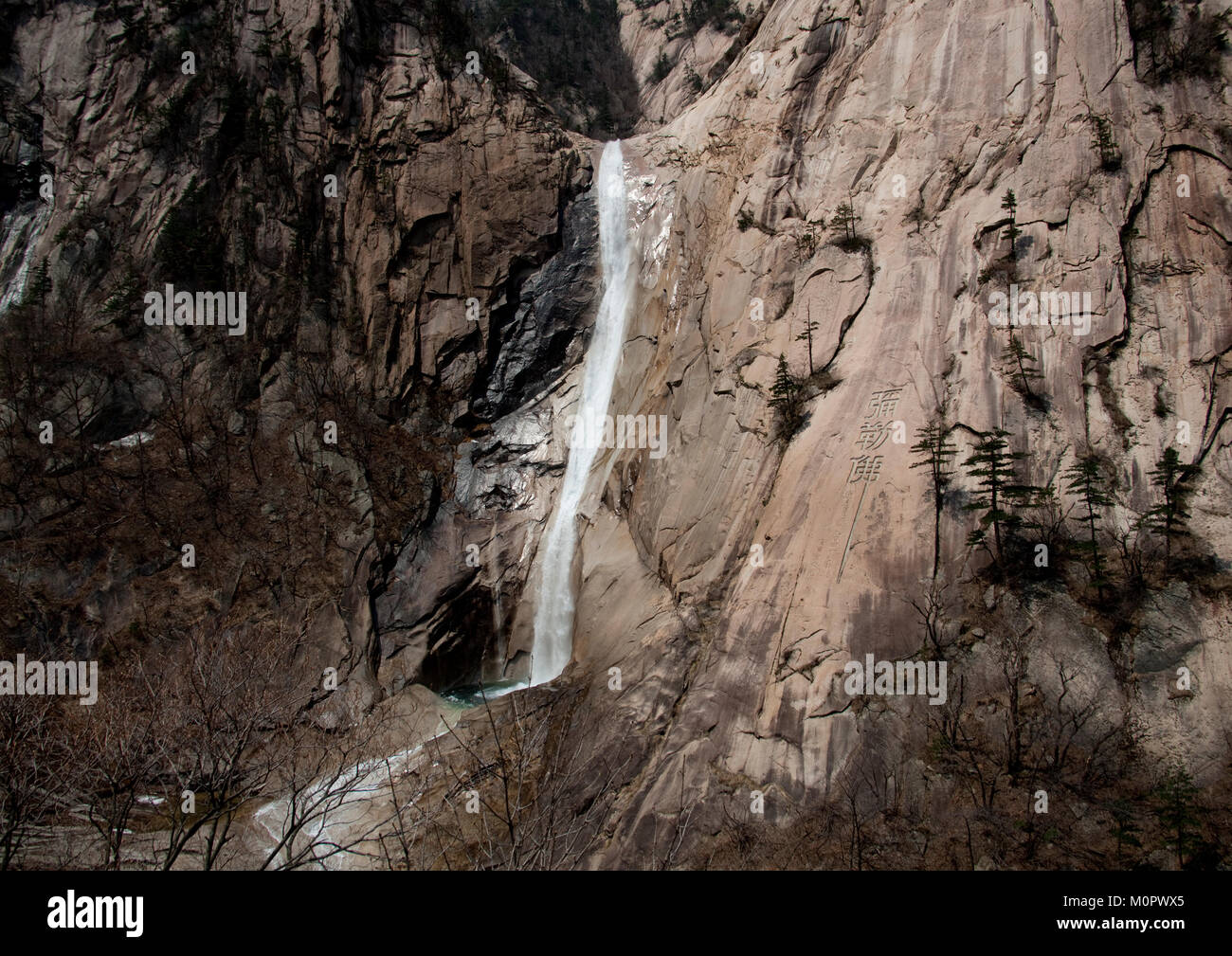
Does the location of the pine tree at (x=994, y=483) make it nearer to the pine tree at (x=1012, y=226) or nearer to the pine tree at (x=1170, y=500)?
the pine tree at (x=1170, y=500)

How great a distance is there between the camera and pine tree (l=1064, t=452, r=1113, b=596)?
37.6 ft

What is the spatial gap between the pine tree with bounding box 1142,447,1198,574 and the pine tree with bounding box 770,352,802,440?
21.0ft

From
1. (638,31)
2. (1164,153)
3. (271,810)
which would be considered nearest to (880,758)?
(271,810)

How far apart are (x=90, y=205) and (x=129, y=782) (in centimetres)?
2481

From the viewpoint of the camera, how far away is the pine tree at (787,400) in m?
15.1

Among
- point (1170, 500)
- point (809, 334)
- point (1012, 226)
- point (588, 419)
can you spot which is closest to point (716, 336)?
point (809, 334)

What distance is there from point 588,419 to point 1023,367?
13.6m

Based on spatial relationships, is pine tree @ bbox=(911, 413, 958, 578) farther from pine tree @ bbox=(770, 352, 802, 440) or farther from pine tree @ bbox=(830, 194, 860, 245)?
pine tree @ bbox=(830, 194, 860, 245)

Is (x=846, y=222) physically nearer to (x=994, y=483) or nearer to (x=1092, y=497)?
(x=994, y=483)

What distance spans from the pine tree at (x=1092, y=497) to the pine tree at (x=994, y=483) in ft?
2.90

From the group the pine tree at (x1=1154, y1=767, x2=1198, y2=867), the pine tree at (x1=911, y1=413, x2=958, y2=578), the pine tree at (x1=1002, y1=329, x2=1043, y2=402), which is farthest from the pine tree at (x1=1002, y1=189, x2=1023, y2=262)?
the pine tree at (x1=1154, y1=767, x2=1198, y2=867)

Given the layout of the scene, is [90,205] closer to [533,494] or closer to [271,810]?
[533,494]

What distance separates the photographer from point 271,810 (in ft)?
46.6

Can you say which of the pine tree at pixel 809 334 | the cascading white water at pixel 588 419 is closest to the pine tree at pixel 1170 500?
the pine tree at pixel 809 334
